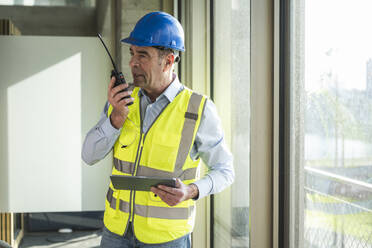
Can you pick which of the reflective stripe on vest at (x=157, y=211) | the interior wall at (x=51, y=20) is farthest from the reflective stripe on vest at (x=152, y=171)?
the interior wall at (x=51, y=20)

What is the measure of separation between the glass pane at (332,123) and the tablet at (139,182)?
511 mm

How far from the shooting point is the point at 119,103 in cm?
163

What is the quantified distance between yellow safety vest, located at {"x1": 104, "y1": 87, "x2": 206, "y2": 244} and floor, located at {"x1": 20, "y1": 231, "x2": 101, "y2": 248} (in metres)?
2.39

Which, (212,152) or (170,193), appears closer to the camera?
(170,193)

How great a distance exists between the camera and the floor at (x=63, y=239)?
3906mm

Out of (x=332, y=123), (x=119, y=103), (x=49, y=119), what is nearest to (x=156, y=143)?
(x=119, y=103)

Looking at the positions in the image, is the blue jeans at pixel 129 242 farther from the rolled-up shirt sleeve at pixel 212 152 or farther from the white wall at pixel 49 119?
the white wall at pixel 49 119

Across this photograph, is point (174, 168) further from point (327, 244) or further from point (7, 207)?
point (7, 207)

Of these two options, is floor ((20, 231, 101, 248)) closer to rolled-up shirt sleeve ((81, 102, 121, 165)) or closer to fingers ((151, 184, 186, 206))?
rolled-up shirt sleeve ((81, 102, 121, 165))

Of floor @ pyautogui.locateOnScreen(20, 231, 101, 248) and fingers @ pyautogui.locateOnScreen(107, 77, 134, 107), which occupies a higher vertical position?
fingers @ pyautogui.locateOnScreen(107, 77, 134, 107)

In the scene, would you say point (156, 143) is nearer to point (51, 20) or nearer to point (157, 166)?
point (157, 166)

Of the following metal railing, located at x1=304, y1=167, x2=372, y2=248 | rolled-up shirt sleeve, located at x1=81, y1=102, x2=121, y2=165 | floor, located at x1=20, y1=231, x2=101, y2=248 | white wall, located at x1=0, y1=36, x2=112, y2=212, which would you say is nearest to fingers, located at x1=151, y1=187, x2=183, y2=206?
rolled-up shirt sleeve, located at x1=81, y1=102, x2=121, y2=165

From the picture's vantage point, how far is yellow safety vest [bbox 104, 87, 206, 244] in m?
1.63

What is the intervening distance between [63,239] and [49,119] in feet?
3.52
